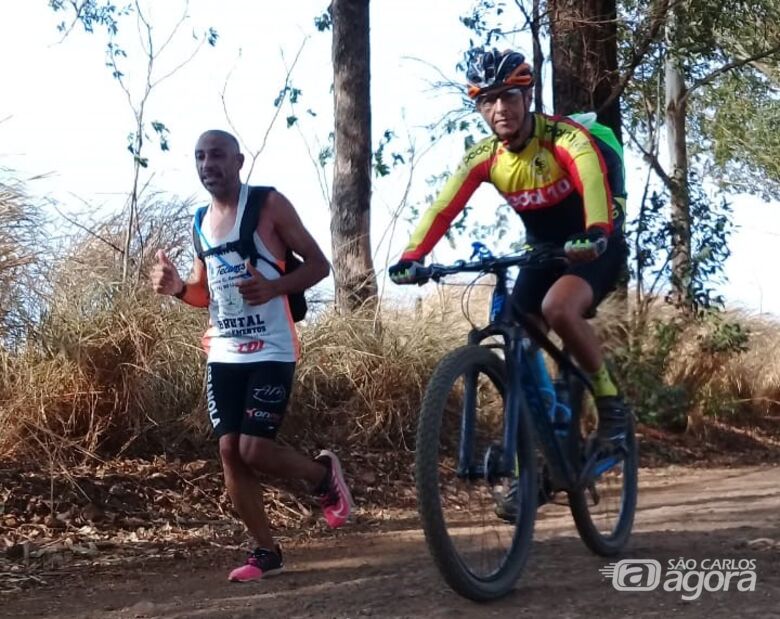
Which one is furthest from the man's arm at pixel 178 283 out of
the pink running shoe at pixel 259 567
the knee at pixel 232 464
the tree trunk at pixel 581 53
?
the tree trunk at pixel 581 53

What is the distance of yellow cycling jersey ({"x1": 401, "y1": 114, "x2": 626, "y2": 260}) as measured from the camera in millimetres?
4922

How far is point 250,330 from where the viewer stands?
17.0 ft

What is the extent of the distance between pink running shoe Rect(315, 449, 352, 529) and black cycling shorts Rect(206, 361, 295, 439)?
40cm

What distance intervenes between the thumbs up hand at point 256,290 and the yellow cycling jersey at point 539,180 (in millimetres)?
666

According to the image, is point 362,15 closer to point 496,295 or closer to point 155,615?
point 496,295

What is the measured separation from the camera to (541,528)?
262 inches

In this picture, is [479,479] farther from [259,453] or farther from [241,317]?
[241,317]

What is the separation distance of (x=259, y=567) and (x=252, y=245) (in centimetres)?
150

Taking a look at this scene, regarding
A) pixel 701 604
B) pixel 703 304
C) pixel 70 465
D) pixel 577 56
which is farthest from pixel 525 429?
pixel 703 304

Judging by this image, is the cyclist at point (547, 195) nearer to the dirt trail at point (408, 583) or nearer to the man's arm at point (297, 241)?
the man's arm at point (297, 241)

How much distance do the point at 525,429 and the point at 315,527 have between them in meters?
2.88

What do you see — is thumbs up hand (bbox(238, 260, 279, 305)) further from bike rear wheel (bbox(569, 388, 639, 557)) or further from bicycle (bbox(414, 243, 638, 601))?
bike rear wheel (bbox(569, 388, 639, 557))

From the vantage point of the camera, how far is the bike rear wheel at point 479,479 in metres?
4.22

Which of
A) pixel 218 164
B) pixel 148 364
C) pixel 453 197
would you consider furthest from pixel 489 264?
pixel 148 364
